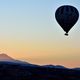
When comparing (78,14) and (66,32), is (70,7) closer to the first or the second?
(78,14)

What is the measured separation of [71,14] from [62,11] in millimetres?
2032

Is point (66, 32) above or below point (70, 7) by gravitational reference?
below

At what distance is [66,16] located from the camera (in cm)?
8650

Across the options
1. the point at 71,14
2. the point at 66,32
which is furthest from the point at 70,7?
the point at 66,32

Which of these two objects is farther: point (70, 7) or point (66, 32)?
point (70, 7)

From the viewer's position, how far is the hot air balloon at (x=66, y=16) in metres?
85.2

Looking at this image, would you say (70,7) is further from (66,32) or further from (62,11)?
(66,32)

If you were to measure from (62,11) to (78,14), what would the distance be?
348 centimetres

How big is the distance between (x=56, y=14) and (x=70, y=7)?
3408mm

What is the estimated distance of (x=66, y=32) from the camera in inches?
3243

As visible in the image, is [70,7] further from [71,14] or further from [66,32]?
[66,32]

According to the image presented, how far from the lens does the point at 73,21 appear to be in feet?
282

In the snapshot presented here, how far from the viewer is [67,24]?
8512 cm

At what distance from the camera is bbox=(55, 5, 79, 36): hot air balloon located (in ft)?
280
